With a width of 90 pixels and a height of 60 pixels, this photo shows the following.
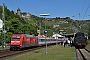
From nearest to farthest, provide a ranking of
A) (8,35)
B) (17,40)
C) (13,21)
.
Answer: (17,40) → (8,35) → (13,21)

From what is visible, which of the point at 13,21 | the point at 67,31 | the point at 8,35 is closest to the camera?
the point at 8,35

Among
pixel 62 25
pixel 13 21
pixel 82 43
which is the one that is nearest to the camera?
pixel 82 43

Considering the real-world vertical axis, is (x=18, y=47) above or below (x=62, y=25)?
below

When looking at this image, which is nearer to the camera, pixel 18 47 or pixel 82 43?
pixel 18 47

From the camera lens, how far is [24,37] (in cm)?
5169

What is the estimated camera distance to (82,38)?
216 feet

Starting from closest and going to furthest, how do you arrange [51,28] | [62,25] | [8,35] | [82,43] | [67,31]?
[82,43] < [8,35] < [67,31] < [62,25] < [51,28]

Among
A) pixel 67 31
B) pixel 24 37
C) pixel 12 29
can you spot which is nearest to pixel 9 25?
pixel 12 29

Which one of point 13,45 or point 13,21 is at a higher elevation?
point 13,21

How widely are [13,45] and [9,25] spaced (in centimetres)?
3478

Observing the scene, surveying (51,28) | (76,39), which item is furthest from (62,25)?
(76,39)

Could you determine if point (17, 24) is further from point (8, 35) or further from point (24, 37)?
point (24, 37)

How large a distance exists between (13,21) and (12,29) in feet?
9.47

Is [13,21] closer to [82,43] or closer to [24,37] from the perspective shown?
[82,43]
